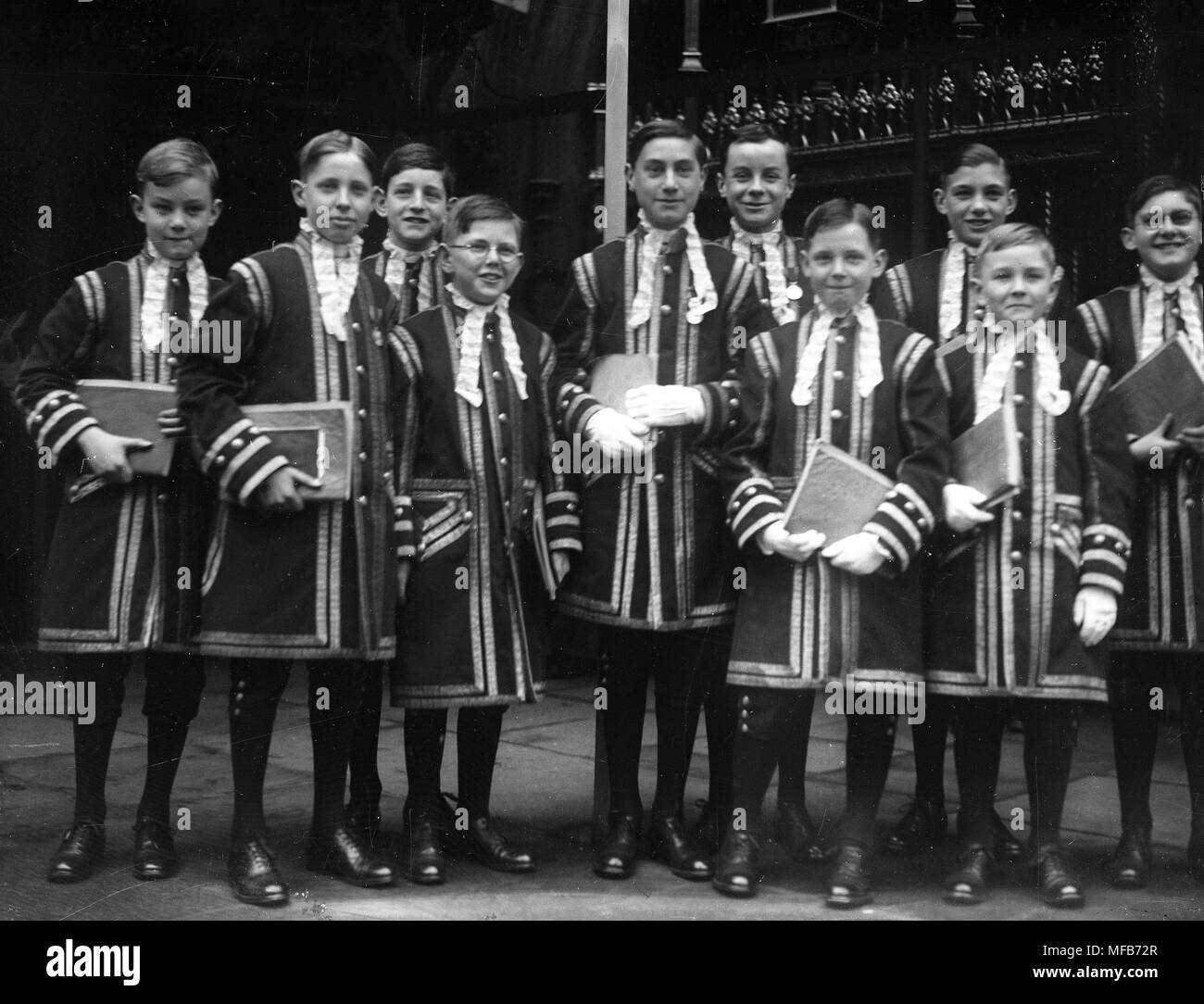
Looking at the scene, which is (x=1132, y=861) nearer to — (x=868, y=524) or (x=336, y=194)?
(x=868, y=524)

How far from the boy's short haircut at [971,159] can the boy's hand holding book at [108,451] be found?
211cm

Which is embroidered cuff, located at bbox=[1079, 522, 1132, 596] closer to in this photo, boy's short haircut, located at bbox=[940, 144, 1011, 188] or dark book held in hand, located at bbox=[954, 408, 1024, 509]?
→ dark book held in hand, located at bbox=[954, 408, 1024, 509]

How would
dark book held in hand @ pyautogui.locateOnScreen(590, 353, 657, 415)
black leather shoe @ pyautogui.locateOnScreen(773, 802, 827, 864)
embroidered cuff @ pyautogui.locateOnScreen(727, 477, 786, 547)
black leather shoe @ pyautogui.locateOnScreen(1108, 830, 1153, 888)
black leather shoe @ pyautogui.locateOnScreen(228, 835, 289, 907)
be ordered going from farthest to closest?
black leather shoe @ pyautogui.locateOnScreen(773, 802, 827, 864), dark book held in hand @ pyautogui.locateOnScreen(590, 353, 657, 415), black leather shoe @ pyautogui.locateOnScreen(1108, 830, 1153, 888), embroidered cuff @ pyautogui.locateOnScreen(727, 477, 786, 547), black leather shoe @ pyautogui.locateOnScreen(228, 835, 289, 907)

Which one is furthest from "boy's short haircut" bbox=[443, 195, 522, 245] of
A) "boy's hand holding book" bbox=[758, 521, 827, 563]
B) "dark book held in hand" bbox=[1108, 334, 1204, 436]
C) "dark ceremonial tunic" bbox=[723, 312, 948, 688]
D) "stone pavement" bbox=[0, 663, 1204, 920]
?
"dark book held in hand" bbox=[1108, 334, 1204, 436]

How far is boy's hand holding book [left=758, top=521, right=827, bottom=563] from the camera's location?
11.0 ft

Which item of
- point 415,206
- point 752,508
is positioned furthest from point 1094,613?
point 415,206

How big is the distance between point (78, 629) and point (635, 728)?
1356mm

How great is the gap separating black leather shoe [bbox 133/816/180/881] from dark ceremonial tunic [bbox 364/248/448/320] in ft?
4.59

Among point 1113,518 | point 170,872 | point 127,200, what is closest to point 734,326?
point 1113,518

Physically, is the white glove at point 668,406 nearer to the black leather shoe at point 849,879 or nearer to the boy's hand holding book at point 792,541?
the boy's hand holding book at point 792,541

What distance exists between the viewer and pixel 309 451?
131 inches

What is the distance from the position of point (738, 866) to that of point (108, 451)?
175cm

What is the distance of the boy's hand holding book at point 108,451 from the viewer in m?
3.37
